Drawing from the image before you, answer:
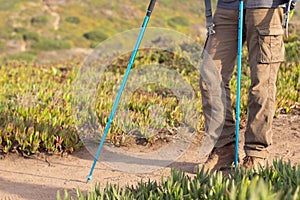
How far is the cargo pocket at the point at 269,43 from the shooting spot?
3.84 meters

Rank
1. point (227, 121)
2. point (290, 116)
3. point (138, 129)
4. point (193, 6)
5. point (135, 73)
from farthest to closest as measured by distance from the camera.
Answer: point (193, 6), point (135, 73), point (290, 116), point (138, 129), point (227, 121)

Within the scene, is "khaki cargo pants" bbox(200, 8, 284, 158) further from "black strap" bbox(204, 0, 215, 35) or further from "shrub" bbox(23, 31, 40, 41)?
"shrub" bbox(23, 31, 40, 41)

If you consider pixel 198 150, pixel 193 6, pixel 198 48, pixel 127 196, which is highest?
pixel 193 6

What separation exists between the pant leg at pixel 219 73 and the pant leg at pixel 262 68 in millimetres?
184

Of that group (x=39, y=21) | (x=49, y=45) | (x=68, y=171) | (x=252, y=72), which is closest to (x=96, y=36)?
(x=49, y=45)

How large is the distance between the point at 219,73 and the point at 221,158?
0.78 meters

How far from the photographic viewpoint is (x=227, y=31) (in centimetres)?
409

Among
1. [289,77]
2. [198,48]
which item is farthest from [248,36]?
[198,48]

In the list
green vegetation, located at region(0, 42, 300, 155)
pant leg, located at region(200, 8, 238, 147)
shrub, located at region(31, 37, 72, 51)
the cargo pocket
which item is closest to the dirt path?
green vegetation, located at region(0, 42, 300, 155)

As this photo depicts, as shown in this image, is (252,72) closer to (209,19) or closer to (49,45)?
(209,19)

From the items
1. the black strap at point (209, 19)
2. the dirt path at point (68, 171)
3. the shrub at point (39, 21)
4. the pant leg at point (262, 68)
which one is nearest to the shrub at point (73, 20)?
the shrub at point (39, 21)

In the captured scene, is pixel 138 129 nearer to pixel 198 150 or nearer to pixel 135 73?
pixel 198 150

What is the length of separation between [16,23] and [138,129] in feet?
147

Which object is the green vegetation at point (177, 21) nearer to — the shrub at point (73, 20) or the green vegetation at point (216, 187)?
the shrub at point (73, 20)
